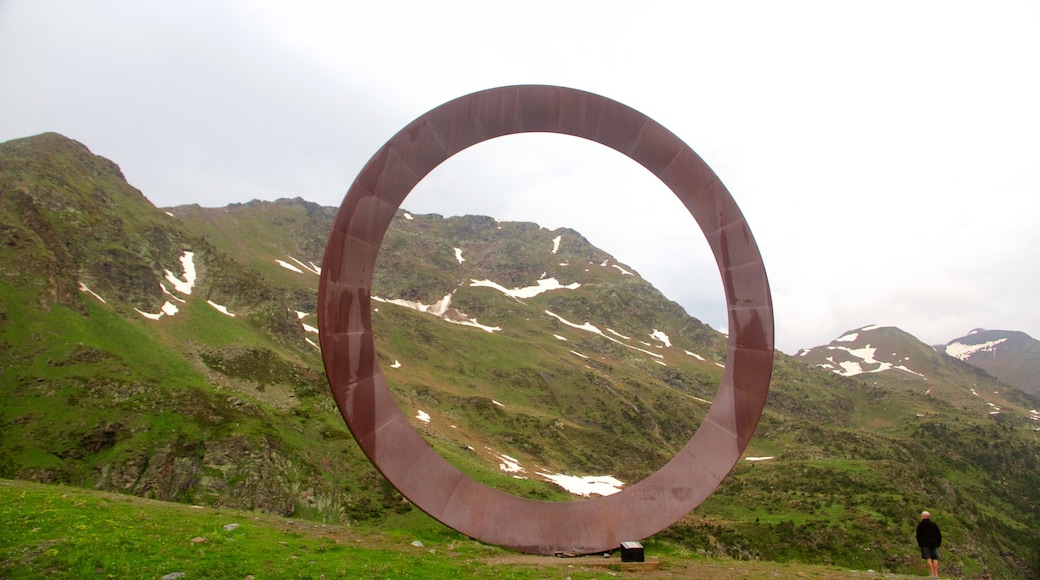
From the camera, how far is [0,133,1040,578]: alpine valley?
2894 cm

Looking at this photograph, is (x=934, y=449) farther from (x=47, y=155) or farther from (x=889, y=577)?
(x=47, y=155)

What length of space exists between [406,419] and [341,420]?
30444 mm

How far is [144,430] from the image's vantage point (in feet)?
98.1

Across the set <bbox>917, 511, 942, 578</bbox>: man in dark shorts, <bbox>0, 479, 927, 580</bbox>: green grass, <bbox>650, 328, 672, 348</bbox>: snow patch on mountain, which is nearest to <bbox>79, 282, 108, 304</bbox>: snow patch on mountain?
<bbox>0, 479, 927, 580</bbox>: green grass

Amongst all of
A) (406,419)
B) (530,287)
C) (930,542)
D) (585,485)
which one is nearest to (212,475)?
(406,419)

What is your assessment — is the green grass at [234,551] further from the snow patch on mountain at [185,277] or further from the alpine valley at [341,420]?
the snow patch on mountain at [185,277]

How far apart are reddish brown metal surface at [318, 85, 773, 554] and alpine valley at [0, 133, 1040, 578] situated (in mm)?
2945

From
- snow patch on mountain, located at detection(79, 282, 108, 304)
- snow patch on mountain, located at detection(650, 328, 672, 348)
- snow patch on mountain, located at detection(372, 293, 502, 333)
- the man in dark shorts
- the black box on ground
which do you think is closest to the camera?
the black box on ground

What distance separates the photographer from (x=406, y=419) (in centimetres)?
1381

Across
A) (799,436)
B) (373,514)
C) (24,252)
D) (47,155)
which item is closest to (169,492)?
(373,514)

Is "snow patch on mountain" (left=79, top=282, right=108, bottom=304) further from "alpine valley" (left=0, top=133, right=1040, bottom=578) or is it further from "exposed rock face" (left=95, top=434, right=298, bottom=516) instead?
"exposed rock face" (left=95, top=434, right=298, bottom=516)

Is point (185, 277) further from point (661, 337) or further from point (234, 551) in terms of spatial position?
point (661, 337)

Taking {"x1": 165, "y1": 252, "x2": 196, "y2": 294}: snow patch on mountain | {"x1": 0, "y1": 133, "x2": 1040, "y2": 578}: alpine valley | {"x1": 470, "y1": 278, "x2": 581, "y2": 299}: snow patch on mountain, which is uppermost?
{"x1": 470, "y1": 278, "x2": 581, "y2": 299}: snow patch on mountain

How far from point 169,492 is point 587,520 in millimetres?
23733
